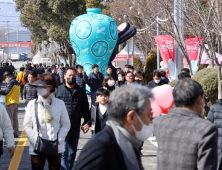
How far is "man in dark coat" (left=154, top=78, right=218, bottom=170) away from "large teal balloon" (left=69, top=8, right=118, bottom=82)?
1672cm

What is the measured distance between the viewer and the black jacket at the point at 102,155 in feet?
7.53

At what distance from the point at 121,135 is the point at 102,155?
0.17 meters

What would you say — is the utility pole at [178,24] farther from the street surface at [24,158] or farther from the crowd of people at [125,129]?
the crowd of people at [125,129]

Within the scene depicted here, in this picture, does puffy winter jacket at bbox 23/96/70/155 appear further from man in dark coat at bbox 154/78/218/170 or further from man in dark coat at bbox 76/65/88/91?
man in dark coat at bbox 76/65/88/91

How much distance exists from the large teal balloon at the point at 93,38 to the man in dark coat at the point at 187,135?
16717 mm

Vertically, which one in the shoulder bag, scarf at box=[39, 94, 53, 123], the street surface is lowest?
the street surface

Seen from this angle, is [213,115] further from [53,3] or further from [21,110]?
[53,3]

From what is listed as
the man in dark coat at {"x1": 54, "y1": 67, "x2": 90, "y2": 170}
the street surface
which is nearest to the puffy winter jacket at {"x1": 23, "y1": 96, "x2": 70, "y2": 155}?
the man in dark coat at {"x1": 54, "y1": 67, "x2": 90, "y2": 170}

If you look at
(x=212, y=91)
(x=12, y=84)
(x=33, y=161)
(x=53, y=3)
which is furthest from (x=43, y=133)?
(x=53, y=3)

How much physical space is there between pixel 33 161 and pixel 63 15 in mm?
29830

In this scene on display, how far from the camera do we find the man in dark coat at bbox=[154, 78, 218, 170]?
3184 mm

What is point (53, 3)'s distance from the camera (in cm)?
3297

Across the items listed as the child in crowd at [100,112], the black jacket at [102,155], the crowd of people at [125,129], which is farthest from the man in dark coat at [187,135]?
the child in crowd at [100,112]

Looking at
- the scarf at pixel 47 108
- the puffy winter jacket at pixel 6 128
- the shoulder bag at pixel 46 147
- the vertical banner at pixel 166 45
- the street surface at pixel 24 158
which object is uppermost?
the vertical banner at pixel 166 45
